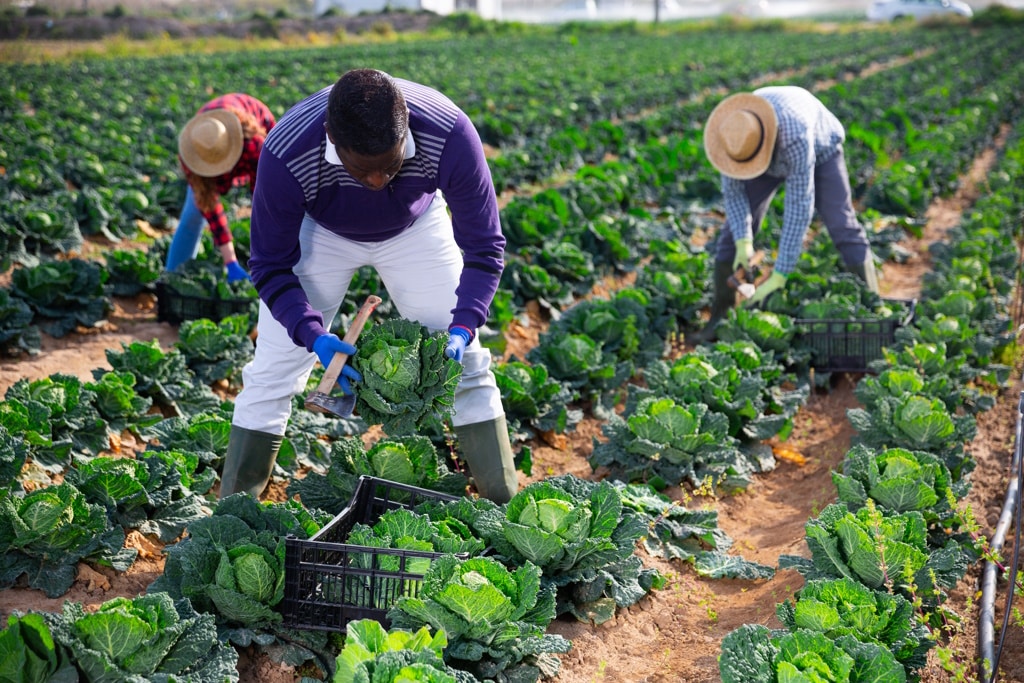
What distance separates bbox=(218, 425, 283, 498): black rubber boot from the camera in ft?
12.3

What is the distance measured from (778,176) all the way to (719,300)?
98 centimetres

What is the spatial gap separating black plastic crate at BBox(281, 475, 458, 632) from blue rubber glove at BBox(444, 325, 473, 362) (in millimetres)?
711

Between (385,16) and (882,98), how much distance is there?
110 feet

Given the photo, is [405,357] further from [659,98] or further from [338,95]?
[659,98]

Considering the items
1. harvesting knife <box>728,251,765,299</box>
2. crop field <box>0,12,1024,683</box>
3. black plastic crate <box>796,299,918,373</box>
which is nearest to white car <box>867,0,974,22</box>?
crop field <box>0,12,1024,683</box>

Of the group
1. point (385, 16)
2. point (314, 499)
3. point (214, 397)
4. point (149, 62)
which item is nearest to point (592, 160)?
point (214, 397)

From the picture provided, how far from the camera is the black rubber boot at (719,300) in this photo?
648 cm

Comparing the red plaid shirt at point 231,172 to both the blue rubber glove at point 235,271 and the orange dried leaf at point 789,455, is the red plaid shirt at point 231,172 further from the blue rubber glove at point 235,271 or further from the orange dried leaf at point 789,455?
the orange dried leaf at point 789,455

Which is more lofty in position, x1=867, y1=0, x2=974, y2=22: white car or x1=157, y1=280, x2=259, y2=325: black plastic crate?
x1=867, y1=0, x2=974, y2=22: white car

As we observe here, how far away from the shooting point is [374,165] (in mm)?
2982

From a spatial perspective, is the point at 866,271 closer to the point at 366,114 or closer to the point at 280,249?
the point at 280,249

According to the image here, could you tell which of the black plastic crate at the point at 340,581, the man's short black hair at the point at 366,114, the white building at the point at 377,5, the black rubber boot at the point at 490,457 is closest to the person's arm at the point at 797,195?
the black rubber boot at the point at 490,457

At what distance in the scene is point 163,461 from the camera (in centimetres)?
392

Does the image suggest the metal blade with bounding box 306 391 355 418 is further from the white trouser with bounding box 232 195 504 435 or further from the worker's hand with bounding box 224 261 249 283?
the worker's hand with bounding box 224 261 249 283
